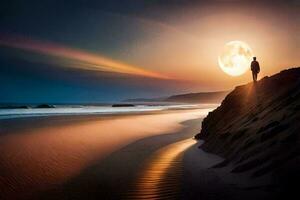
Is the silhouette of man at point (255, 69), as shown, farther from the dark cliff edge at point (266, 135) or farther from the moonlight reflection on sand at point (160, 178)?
the moonlight reflection on sand at point (160, 178)

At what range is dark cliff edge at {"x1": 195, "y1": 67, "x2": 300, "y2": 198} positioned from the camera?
7543mm

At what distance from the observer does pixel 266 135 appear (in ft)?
32.4

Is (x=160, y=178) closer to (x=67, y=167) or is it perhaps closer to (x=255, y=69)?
(x=67, y=167)

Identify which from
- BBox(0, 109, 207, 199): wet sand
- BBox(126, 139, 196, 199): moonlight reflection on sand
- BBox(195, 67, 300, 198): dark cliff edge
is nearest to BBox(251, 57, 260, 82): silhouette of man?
BBox(195, 67, 300, 198): dark cliff edge

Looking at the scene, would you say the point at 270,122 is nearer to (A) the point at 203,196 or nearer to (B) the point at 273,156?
(B) the point at 273,156

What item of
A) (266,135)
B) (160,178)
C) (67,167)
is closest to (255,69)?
A: (266,135)

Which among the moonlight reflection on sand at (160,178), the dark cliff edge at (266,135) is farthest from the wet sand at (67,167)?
the dark cliff edge at (266,135)

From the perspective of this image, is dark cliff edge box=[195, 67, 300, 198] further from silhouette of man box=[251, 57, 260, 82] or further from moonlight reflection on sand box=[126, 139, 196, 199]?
moonlight reflection on sand box=[126, 139, 196, 199]

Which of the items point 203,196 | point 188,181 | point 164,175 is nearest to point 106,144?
point 164,175

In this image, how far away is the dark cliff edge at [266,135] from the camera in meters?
7.54

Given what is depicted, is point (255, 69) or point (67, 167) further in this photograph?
point (255, 69)

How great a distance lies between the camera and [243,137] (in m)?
11.8

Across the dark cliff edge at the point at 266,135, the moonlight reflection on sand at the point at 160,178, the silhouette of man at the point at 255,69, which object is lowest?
the moonlight reflection on sand at the point at 160,178

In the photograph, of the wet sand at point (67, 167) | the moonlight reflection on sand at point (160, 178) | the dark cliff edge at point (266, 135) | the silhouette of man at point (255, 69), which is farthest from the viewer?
the silhouette of man at point (255, 69)
